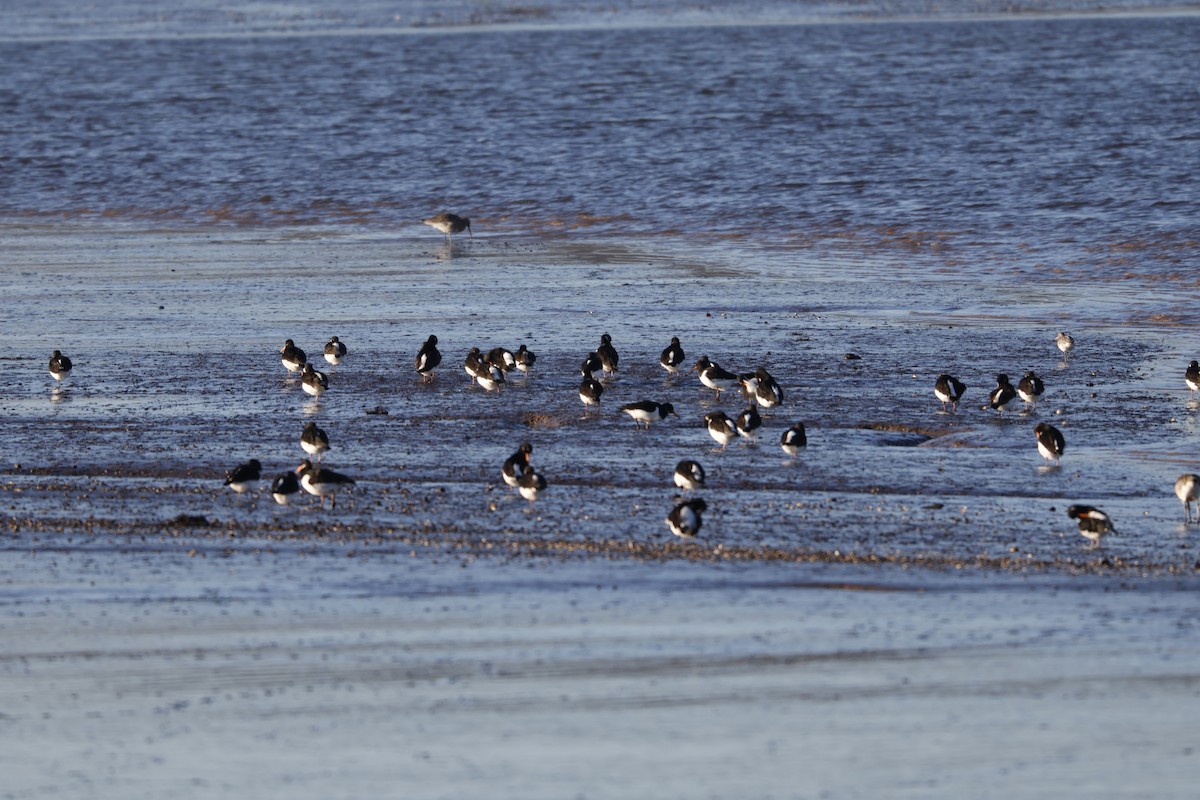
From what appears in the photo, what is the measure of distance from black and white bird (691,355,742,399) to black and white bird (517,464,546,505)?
3797mm

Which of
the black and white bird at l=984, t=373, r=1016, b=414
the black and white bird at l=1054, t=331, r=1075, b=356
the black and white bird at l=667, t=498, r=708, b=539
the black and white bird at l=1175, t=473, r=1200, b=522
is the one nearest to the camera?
the black and white bird at l=667, t=498, r=708, b=539

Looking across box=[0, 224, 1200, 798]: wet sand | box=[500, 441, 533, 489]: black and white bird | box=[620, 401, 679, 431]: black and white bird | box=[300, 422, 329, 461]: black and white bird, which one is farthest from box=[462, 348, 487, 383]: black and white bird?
box=[500, 441, 533, 489]: black and white bird

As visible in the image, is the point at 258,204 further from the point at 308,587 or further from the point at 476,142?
the point at 308,587

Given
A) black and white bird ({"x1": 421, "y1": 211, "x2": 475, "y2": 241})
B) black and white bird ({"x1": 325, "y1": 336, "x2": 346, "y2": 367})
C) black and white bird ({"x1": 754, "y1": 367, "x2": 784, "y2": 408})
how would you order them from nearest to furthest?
black and white bird ({"x1": 754, "y1": 367, "x2": 784, "y2": 408}) → black and white bird ({"x1": 325, "y1": 336, "x2": 346, "y2": 367}) → black and white bird ({"x1": 421, "y1": 211, "x2": 475, "y2": 241})

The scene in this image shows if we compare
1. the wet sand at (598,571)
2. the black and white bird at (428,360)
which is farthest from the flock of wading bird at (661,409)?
the wet sand at (598,571)

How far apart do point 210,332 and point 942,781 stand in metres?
13.6

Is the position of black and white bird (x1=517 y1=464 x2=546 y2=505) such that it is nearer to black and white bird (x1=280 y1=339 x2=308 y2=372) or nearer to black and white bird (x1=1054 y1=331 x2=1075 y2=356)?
black and white bird (x1=280 y1=339 x2=308 y2=372)

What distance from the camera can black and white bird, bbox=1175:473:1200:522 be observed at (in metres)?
12.6

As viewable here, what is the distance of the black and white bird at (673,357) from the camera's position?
1786cm

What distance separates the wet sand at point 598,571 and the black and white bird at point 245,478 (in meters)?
0.23

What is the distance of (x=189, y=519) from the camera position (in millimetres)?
12945

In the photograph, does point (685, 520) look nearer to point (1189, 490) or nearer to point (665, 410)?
point (1189, 490)

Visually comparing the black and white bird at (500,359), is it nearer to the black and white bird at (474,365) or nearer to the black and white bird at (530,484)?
the black and white bird at (474,365)

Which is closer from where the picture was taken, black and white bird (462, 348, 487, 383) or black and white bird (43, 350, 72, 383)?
black and white bird (462, 348, 487, 383)
